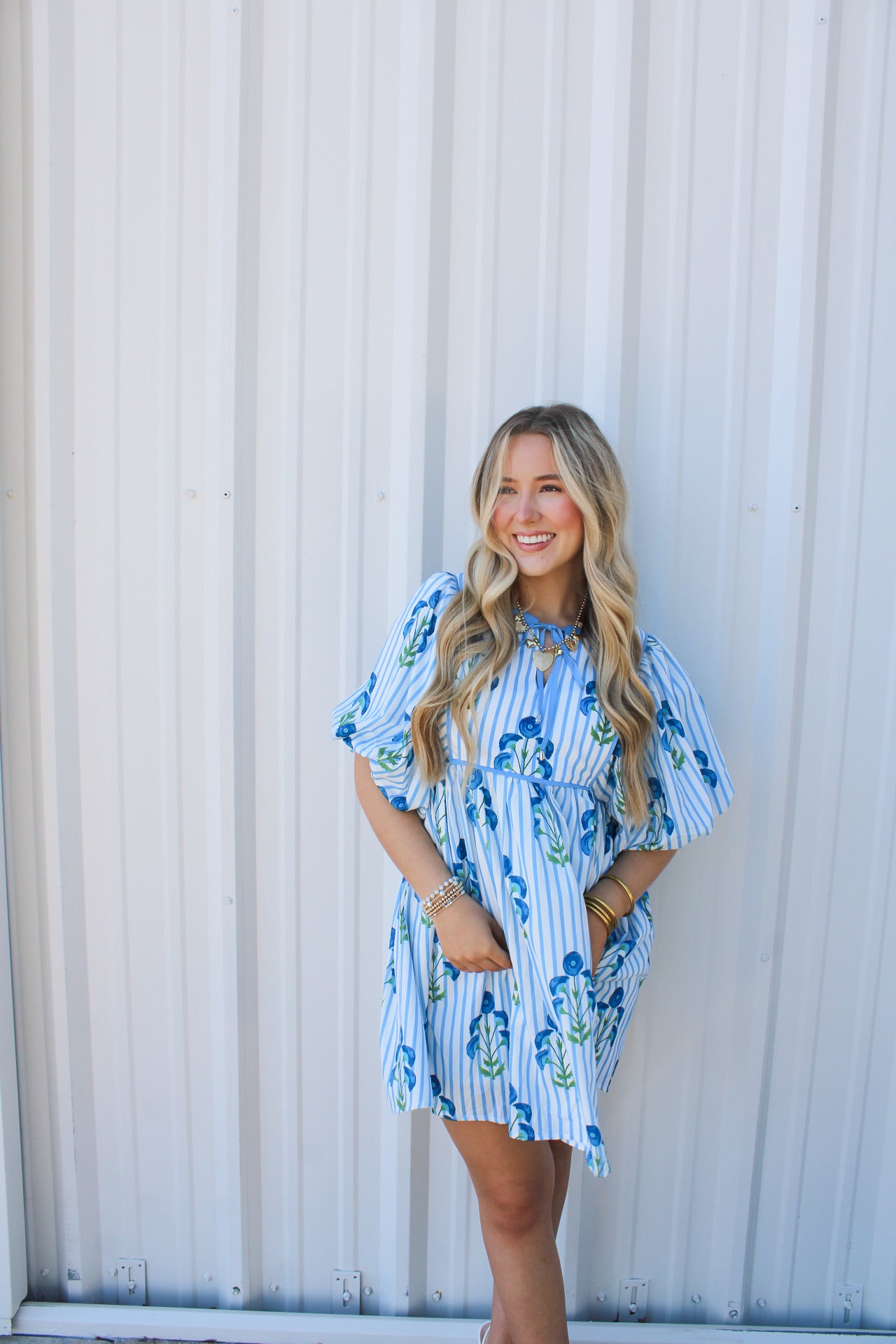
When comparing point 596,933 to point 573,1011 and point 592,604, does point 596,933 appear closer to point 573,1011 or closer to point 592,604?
point 573,1011

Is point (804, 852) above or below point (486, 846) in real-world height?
below

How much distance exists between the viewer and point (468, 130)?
1.56 meters

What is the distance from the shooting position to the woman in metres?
1.26

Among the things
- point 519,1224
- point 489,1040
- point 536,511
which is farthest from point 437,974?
point 536,511

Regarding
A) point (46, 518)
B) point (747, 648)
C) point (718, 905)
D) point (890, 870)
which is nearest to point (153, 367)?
point (46, 518)

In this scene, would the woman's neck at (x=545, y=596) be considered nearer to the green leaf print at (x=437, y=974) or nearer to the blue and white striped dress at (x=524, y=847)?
the blue and white striped dress at (x=524, y=847)

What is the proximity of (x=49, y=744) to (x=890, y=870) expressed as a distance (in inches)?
75.2

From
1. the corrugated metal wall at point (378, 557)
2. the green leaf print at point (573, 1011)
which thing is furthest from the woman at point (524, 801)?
the corrugated metal wall at point (378, 557)

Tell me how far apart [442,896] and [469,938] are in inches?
3.2

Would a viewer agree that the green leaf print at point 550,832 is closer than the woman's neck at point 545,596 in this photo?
Yes

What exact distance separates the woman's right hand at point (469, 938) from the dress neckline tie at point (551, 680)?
11.2 inches

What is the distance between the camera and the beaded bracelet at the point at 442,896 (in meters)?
1.28

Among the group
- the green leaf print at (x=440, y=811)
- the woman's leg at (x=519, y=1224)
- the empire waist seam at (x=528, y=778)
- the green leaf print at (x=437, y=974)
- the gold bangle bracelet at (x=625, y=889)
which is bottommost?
the woman's leg at (x=519, y=1224)

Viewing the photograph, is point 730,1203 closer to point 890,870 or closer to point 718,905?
point 718,905
